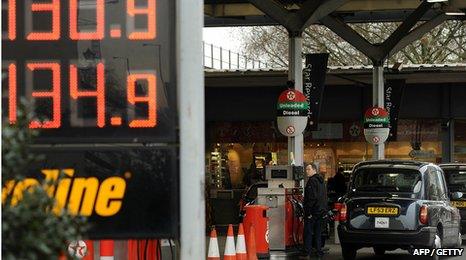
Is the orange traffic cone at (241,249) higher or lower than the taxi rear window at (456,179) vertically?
lower

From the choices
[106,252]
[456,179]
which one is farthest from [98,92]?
[456,179]

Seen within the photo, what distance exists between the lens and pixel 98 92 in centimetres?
745

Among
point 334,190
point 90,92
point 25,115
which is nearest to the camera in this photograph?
point 25,115

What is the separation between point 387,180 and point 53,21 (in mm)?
12343

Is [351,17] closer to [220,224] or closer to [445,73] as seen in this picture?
[445,73]

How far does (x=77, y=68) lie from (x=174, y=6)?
2.71ft

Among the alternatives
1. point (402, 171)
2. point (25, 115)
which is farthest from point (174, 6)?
point (402, 171)

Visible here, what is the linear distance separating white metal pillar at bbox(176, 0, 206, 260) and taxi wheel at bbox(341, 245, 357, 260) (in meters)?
12.0

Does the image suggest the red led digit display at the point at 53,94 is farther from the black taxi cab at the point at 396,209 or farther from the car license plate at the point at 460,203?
the car license plate at the point at 460,203

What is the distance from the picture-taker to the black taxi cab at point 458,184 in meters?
24.2

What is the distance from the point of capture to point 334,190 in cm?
3195

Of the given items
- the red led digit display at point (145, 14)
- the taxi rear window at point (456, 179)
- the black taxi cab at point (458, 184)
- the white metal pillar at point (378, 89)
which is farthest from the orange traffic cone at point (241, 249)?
the white metal pillar at point (378, 89)

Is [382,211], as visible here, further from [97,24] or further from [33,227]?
[33,227]

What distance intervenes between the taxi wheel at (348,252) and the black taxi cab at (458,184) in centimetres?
480
